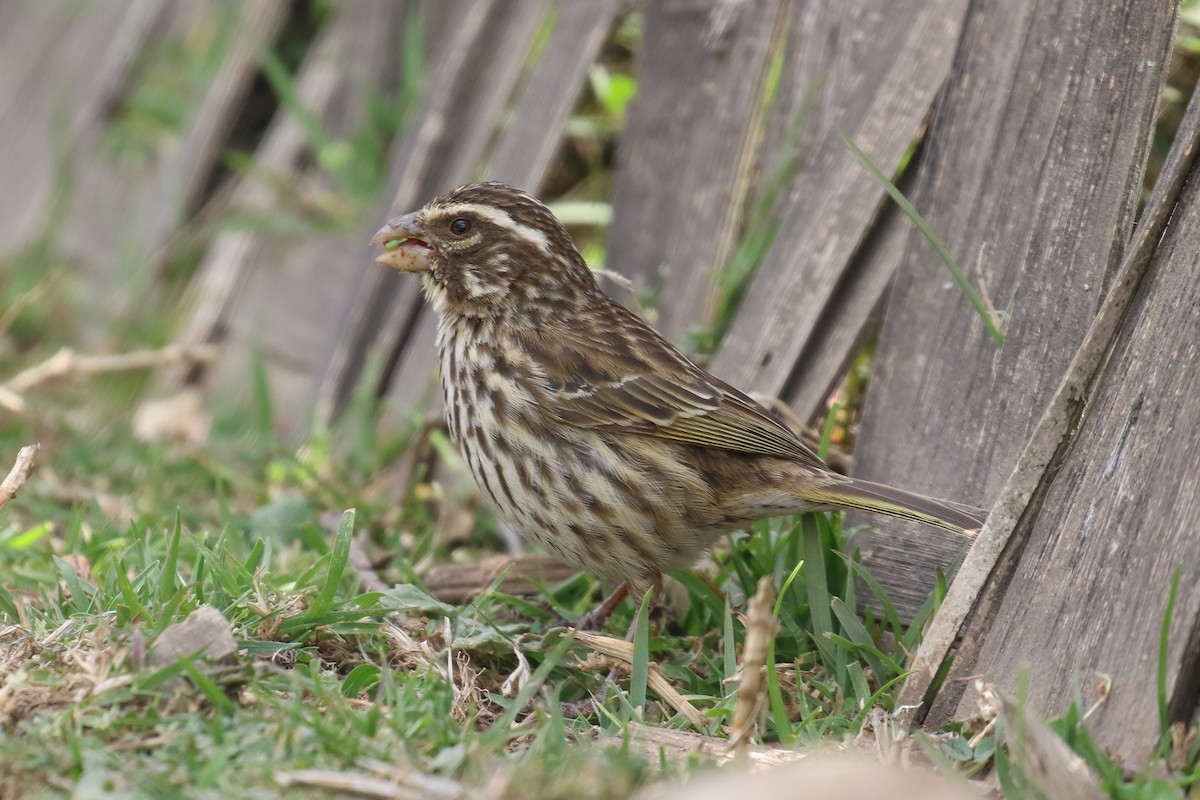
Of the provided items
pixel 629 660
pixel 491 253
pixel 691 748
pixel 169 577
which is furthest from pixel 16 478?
pixel 691 748

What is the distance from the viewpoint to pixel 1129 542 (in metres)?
3.48

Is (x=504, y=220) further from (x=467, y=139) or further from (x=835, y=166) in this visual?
(x=467, y=139)

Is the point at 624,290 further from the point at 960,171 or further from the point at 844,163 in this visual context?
the point at 960,171

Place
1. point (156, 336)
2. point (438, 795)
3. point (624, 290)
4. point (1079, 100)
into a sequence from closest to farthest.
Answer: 1. point (438, 795)
2. point (1079, 100)
3. point (624, 290)
4. point (156, 336)

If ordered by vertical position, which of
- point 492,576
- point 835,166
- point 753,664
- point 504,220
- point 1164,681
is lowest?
point 492,576

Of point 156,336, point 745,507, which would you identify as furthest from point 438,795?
point 156,336

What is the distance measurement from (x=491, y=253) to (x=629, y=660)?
1.66 m

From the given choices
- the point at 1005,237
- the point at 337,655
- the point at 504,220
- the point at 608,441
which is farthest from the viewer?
the point at 504,220

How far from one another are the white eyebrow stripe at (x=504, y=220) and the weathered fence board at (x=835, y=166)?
85 centimetres

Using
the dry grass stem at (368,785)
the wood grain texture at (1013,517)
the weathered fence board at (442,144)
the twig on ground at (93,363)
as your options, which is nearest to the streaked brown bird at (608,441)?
the wood grain texture at (1013,517)

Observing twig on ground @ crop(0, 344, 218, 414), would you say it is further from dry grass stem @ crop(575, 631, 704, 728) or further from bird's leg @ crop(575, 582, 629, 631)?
dry grass stem @ crop(575, 631, 704, 728)

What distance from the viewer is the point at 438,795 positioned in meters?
2.97

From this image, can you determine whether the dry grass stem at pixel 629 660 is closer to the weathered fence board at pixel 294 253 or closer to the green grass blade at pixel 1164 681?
the green grass blade at pixel 1164 681

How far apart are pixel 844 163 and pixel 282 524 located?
8.17 ft
